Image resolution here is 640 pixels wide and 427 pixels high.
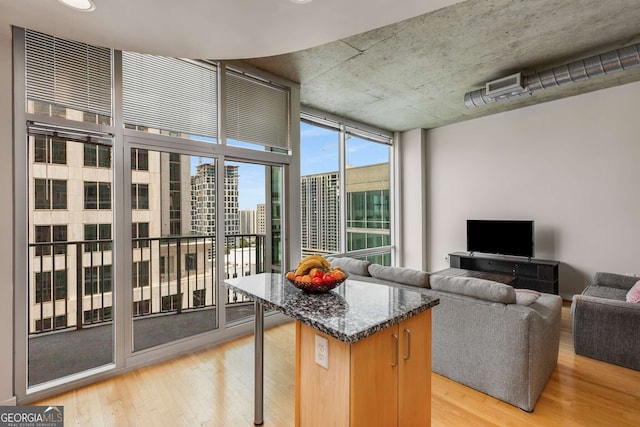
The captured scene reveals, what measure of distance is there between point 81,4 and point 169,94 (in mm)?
1398

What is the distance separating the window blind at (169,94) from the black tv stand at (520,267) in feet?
14.8

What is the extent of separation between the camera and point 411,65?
3.57 metres

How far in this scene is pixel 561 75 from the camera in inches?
136

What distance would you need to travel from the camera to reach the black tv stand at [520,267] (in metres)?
4.43

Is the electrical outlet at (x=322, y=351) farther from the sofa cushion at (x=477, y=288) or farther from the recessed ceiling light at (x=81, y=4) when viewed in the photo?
the recessed ceiling light at (x=81, y=4)

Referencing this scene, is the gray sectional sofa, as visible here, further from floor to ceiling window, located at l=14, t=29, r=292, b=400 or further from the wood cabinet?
floor to ceiling window, located at l=14, t=29, r=292, b=400

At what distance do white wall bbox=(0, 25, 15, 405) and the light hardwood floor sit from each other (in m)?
0.37

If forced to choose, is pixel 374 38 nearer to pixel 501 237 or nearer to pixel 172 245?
pixel 172 245

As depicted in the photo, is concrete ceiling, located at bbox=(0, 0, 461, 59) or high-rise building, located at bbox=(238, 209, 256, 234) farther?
high-rise building, located at bbox=(238, 209, 256, 234)

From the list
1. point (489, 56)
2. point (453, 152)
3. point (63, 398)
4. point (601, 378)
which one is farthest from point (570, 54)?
point (63, 398)

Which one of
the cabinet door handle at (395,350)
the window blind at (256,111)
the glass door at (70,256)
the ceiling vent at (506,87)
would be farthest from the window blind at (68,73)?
the ceiling vent at (506,87)

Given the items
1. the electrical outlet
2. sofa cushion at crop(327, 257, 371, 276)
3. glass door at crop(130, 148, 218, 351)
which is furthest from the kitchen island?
glass door at crop(130, 148, 218, 351)

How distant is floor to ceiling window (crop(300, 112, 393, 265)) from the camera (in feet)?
16.4

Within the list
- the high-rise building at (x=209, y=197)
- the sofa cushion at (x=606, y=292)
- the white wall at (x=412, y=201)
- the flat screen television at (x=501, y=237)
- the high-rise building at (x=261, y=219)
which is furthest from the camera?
the white wall at (x=412, y=201)
